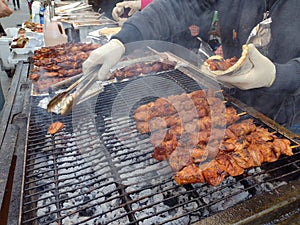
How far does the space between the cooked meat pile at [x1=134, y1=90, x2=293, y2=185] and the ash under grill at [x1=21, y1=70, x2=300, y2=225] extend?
12cm

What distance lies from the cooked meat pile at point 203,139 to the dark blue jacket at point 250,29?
1.62 ft

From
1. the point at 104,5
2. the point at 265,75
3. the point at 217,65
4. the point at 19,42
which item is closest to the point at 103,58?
the point at 217,65

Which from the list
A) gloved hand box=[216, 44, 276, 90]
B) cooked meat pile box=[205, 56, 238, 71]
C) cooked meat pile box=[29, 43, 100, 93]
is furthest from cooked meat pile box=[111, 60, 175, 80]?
gloved hand box=[216, 44, 276, 90]

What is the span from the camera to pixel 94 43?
616cm

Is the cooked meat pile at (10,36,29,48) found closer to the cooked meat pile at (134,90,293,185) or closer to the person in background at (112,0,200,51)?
the person in background at (112,0,200,51)

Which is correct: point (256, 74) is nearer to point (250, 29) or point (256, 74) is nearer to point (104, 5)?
point (250, 29)

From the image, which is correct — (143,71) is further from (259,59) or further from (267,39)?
(259,59)

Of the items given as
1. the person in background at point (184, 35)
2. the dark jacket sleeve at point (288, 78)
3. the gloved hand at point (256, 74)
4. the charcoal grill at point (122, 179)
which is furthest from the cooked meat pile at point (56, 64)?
the dark jacket sleeve at point (288, 78)

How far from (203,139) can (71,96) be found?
1.47 meters

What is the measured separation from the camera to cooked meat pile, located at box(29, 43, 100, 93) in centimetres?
425

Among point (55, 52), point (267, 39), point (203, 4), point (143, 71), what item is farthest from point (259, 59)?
point (55, 52)

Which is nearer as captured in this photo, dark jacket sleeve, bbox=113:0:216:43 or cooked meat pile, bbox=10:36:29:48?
dark jacket sleeve, bbox=113:0:216:43

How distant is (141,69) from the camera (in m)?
4.43

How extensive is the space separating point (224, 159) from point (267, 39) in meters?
1.56
